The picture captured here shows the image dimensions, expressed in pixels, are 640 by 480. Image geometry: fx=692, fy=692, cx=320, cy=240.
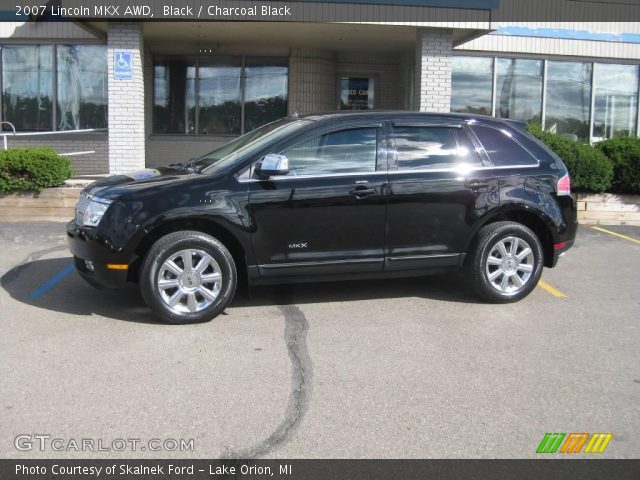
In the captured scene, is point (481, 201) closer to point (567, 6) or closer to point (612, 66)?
point (567, 6)

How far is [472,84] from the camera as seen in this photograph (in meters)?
16.0

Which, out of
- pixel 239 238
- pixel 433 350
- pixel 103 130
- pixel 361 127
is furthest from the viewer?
pixel 103 130

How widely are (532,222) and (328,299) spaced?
213 cm

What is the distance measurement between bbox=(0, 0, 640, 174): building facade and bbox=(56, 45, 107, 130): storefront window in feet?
0.07

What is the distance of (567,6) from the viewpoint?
Answer: 15484 millimetres

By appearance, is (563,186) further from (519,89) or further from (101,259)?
(519,89)

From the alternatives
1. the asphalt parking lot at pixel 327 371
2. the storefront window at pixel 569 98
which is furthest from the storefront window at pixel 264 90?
the asphalt parking lot at pixel 327 371

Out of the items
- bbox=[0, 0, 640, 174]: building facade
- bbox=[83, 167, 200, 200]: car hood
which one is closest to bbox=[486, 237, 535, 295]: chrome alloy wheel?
bbox=[83, 167, 200, 200]: car hood

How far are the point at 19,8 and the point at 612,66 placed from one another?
13.5 meters

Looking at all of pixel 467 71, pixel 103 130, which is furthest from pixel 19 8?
pixel 467 71

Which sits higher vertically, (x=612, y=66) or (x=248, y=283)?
(x=612, y=66)

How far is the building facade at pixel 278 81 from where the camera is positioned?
15234 millimetres

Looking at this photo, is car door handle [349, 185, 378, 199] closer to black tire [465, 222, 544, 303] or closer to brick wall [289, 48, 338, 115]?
black tire [465, 222, 544, 303]
